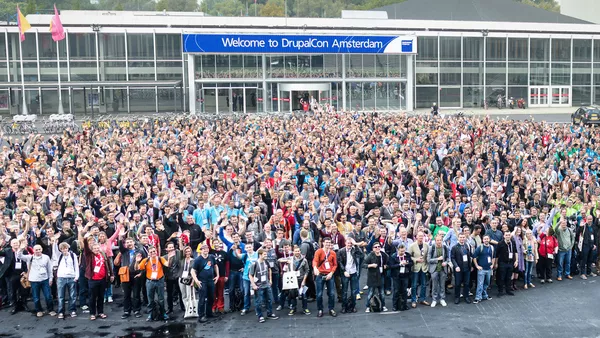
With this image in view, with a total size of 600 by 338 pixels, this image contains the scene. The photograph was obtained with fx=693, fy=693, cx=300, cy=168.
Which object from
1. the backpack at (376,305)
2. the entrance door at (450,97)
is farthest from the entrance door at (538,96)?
the backpack at (376,305)

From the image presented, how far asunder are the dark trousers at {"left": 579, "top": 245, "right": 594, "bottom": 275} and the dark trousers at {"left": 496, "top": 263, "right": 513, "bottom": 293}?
7.26 ft

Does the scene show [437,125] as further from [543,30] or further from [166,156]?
[543,30]

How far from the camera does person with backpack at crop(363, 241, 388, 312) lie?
11.9m

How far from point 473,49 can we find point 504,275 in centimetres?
4777

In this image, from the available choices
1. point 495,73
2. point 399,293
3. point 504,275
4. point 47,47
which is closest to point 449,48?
point 495,73

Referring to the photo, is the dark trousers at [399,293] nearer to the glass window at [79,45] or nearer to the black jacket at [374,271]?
the black jacket at [374,271]

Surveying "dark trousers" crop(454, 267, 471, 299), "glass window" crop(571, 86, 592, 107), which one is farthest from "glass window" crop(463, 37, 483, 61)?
"dark trousers" crop(454, 267, 471, 299)

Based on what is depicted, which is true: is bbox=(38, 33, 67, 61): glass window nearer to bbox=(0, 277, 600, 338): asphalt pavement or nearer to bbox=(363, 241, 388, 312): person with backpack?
bbox=(0, 277, 600, 338): asphalt pavement

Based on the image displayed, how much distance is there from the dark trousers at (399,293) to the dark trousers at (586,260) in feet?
14.6

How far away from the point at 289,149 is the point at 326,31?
35.3m

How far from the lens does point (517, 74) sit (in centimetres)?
5862

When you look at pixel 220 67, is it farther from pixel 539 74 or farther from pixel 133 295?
pixel 133 295

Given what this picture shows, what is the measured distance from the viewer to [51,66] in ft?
168

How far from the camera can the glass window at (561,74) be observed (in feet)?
196
